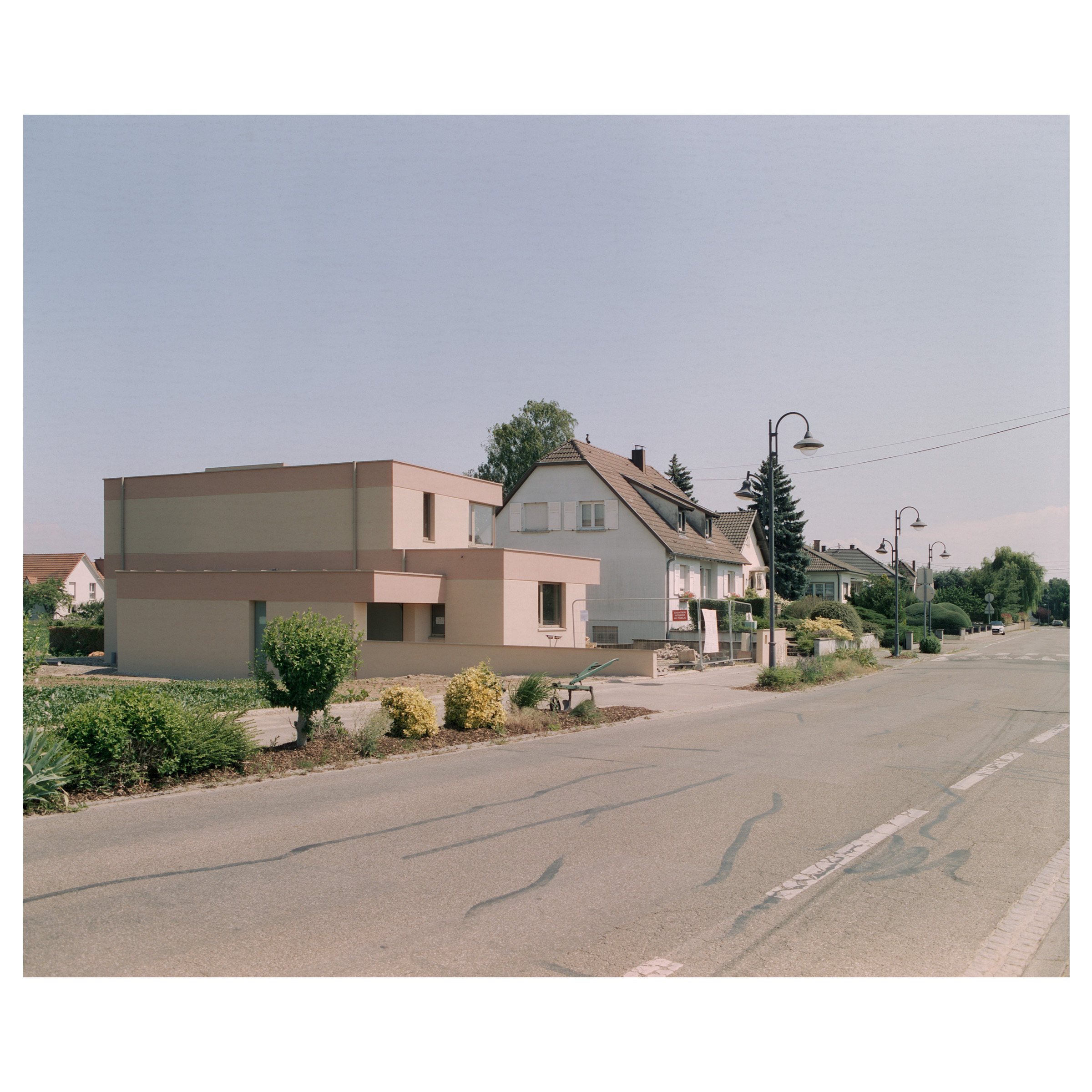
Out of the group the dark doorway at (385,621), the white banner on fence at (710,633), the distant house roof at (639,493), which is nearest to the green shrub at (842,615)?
the distant house roof at (639,493)

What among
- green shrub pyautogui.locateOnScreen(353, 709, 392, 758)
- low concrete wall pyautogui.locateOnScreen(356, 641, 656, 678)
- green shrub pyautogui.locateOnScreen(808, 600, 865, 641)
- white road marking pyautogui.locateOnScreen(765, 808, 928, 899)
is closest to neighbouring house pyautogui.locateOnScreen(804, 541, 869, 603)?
green shrub pyautogui.locateOnScreen(808, 600, 865, 641)

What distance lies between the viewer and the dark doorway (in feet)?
104

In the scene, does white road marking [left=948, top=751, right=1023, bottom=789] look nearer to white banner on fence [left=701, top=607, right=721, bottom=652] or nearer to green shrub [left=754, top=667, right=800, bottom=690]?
→ green shrub [left=754, top=667, right=800, bottom=690]

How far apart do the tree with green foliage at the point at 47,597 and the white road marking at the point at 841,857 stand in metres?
54.3

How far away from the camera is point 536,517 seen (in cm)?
4284

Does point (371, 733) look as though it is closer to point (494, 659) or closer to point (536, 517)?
point (494, 659)

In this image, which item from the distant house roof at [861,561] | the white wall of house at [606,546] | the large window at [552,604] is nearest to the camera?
the large window at [552,604]

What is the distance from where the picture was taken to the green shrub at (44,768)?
868 centimetres

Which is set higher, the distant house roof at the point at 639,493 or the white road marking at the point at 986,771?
the distant house roof at the point at 639,493

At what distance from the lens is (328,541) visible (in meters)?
31.2

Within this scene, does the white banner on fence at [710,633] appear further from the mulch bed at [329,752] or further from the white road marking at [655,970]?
the white road marking at [655,970]

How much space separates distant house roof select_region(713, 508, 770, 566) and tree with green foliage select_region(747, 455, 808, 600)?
25.2 inches

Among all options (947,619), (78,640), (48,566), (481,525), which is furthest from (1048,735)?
(48,566)

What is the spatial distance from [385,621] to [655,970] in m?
27.7
